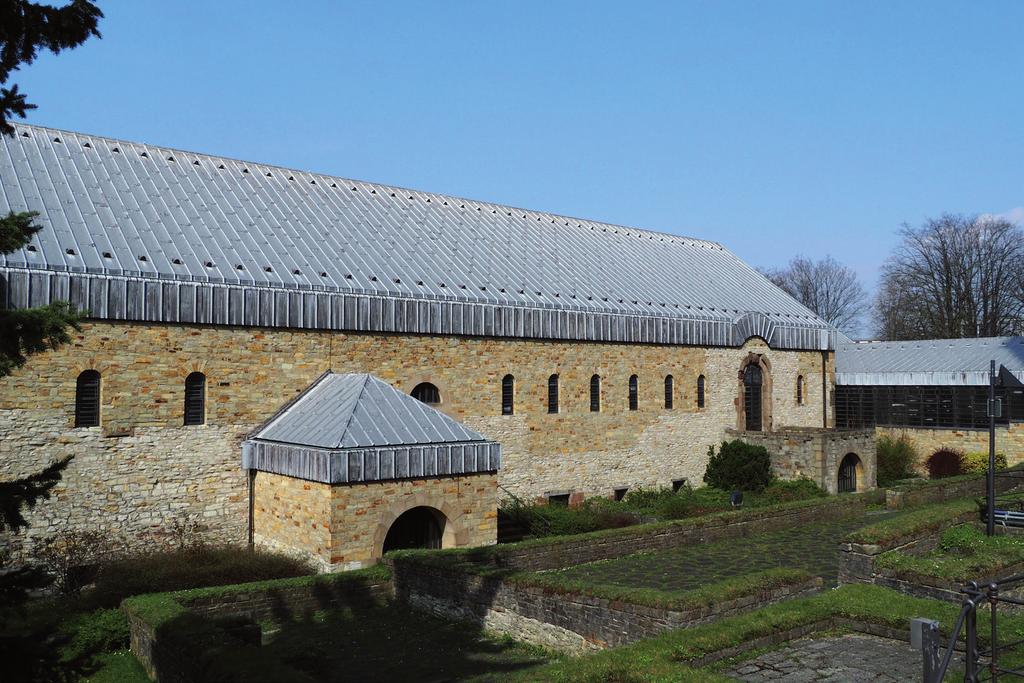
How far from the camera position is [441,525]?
16.9 metres

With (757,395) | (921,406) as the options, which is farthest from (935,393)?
(757,395)

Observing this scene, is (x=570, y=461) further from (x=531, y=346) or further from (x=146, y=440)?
(x=146, y=440)

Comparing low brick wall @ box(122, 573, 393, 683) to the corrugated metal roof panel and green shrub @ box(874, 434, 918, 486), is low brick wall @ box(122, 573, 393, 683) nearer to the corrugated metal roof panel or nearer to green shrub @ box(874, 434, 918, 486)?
the corrugated metal roof panel

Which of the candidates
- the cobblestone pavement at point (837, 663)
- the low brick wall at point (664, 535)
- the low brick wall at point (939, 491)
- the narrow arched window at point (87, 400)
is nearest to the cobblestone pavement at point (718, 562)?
the low brick wall at point (664, 535)

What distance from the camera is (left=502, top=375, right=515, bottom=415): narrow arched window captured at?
22469 millimetres

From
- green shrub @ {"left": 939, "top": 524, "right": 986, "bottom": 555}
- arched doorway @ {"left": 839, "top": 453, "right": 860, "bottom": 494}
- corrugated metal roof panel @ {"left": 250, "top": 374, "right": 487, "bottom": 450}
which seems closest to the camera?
green shrub @ {"left": 939, "top": 524, "right": 986, "bottom": 555}

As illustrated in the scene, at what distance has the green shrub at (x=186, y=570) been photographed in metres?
13.7

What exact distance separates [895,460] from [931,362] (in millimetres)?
5048

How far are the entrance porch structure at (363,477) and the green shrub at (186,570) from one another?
69cm

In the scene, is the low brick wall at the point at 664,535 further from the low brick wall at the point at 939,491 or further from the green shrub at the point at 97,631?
the green shrub at the point at 97,631

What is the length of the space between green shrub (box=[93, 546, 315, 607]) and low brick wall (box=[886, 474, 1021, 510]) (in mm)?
16833

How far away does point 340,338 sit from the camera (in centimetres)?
1942

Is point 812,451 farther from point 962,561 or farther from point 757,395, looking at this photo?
point 962,561

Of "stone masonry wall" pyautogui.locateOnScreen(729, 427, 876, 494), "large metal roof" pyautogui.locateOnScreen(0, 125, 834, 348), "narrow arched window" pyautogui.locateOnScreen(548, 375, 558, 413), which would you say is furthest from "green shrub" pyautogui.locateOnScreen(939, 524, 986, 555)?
"large metal roof" pyautogui.locateOnScreen(0, 125, 834, 348)
